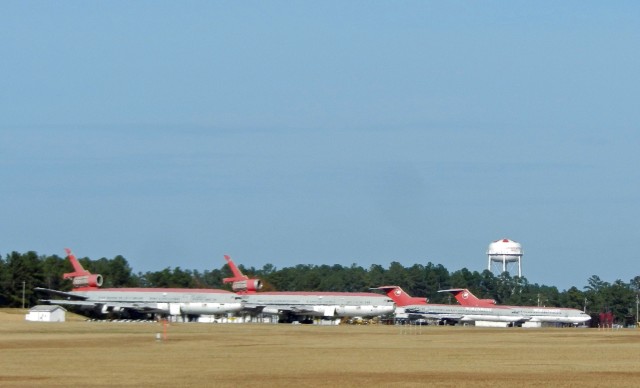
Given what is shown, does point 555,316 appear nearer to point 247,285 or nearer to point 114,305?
point 247,285

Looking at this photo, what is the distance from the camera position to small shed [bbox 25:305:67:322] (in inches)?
4377

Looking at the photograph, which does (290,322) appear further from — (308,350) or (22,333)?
(308,350)

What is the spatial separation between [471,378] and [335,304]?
87.2 metres

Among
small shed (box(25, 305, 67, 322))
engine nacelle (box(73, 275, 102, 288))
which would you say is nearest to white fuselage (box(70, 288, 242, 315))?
engine nacelle (box(73, 275, 102, 288))

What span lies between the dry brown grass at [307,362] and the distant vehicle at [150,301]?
4599 centimetres

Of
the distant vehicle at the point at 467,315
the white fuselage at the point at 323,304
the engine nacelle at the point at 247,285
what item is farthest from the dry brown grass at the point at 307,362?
the engine nacelle at the point at 247,285

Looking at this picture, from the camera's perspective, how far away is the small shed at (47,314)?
365ft

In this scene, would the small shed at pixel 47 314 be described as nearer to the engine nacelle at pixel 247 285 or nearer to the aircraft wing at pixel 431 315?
the engine nacelle at pixel 247 285

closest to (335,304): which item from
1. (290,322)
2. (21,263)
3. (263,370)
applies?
(290,322)

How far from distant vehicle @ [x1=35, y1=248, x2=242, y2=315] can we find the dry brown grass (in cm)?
4599

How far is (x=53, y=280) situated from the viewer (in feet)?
530

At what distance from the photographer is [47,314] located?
111 meters

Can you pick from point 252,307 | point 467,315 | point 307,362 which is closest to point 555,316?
point 467,315

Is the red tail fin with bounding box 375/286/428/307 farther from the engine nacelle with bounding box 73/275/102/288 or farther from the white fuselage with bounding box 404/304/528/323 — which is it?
the engine nacelle with bounding box 73/275/102/288
